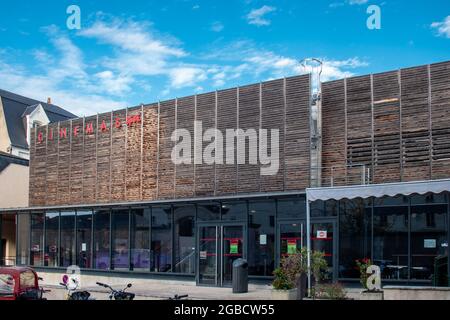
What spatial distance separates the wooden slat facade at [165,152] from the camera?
74.1 ft

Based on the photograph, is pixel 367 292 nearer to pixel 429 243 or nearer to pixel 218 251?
pixel 429 243

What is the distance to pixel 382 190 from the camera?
1667 centimetres

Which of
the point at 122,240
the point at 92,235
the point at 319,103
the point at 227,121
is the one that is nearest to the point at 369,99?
the point at 319,103

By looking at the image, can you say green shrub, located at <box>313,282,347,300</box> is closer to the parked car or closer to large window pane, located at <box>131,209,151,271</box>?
the parked car

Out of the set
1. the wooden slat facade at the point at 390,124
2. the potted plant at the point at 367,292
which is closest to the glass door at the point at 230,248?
the wooden slat facade at the point at 390,124

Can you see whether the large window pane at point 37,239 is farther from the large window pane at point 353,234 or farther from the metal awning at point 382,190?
the metal awning at point 382,190

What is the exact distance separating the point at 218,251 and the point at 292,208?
3.39 meters

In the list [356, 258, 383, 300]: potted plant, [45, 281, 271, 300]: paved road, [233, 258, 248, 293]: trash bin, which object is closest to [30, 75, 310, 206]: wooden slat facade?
[233, 258, 248, 293]: trash bin

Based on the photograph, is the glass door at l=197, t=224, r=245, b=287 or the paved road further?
the glass door at l=197, t=224, r=245, b=287

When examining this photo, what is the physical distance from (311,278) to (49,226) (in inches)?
638

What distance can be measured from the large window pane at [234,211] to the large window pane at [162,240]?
2.89 metres

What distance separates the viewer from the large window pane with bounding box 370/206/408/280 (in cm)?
1925
